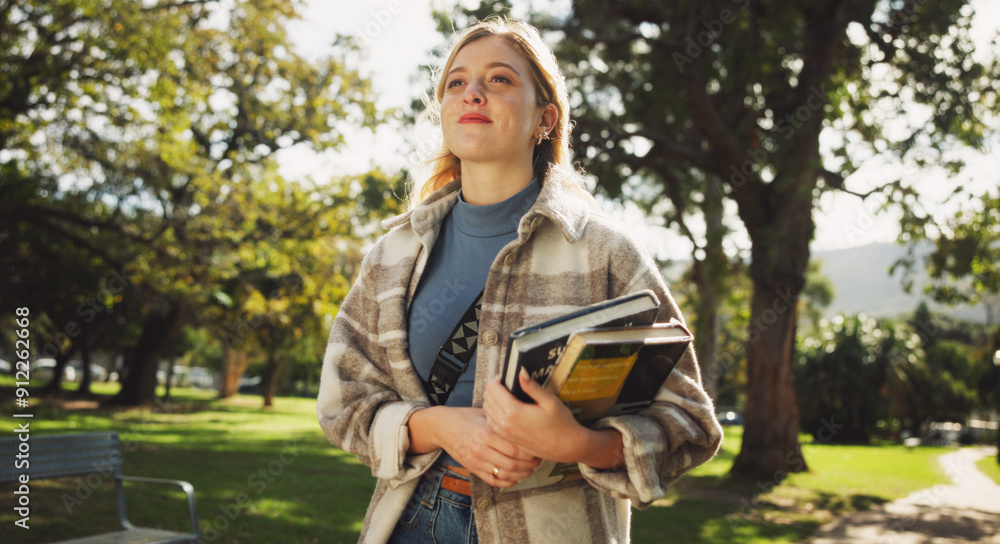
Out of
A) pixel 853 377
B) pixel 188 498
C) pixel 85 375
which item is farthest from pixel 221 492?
pixel 853 377

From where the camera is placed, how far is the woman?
1512mm

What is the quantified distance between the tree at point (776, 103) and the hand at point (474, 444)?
11.3 meters

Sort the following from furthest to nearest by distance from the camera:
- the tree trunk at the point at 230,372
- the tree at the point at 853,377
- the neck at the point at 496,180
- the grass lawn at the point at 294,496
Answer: the tree trunk at the point at 230,372 → the tree at the point at 853,377 → the grass lawn at the point at 294,496 → the neck at the point at 496,180

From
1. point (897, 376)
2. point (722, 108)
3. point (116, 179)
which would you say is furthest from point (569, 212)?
point (897, 376)

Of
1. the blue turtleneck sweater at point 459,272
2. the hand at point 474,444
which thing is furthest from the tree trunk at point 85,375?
the hand at point 474,444

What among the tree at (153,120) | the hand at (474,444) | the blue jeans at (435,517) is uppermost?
the tree at (153,120)

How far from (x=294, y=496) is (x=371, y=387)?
8069 mm

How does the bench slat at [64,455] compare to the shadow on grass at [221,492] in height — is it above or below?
above

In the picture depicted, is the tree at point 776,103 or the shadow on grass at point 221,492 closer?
the shadow on grass at point 221,492

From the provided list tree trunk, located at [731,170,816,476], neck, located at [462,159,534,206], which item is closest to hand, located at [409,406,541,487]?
neck, located at [462,159,534,206]

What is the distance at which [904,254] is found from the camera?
42.5 ft

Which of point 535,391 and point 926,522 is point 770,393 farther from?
point 535,391

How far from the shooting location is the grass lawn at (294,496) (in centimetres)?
714

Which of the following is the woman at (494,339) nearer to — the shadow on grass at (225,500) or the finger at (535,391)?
the finger at (535,391)
